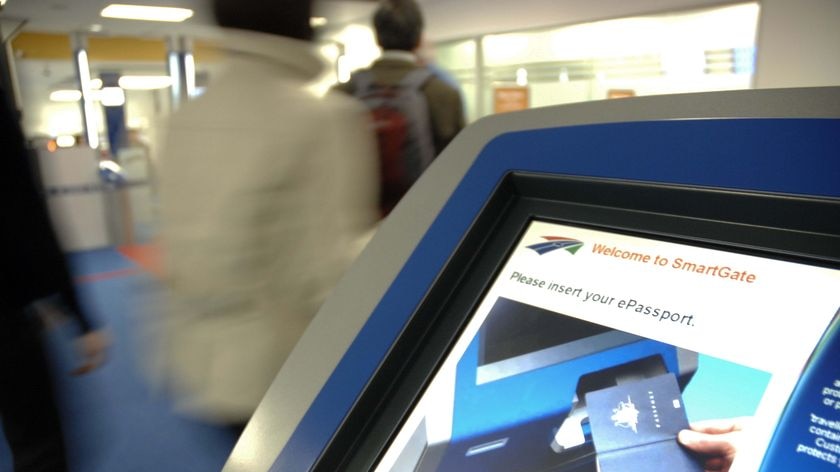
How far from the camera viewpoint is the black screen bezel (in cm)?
41

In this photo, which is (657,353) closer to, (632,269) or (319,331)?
(632,269)

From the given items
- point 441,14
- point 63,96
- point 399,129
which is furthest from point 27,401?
point 63,96

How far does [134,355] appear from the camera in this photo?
10.8 ft

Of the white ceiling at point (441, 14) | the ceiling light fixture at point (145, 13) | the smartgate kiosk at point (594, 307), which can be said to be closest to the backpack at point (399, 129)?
the smartgate kiosk at point (594, 307)

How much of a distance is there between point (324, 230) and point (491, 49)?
5.56 m

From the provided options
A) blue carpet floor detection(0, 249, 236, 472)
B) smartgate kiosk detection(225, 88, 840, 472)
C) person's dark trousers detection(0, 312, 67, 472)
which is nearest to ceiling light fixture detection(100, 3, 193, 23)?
blue carpet floor detection(0, 249, 236, 472)

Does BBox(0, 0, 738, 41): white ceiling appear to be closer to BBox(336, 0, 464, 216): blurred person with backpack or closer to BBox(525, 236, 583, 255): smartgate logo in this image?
BBox(336, 0, 464, 216): blurred person with backpack

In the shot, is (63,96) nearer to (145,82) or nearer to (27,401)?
(145,82)

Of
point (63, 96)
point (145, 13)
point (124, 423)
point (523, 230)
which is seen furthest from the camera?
point (63, 96)

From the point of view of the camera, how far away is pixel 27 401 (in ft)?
3.87

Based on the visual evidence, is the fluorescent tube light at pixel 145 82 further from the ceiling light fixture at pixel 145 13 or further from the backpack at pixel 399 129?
the backpack at pixel 399 129

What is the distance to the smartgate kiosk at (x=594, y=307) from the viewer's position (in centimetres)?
39

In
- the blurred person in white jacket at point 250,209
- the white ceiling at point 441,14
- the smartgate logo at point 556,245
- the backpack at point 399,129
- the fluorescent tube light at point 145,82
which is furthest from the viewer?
the fluorescent tube light at point 145,82

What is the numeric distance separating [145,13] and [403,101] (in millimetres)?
7239
